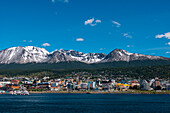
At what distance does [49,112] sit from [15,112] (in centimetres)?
962

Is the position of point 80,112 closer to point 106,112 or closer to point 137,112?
point 106,112

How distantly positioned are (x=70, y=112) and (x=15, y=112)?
15623 mm

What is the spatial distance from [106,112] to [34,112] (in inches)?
796

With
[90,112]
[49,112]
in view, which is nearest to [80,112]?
[90,112]

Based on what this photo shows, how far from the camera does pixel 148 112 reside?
259 feet

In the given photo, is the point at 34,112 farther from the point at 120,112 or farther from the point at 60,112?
the point at 120,112

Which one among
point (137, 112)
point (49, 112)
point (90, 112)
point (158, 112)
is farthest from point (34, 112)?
point (158, 112)

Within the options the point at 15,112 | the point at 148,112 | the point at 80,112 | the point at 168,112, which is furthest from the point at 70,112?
the point at 168,112

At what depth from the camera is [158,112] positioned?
78.8 meters

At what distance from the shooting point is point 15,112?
7919cm

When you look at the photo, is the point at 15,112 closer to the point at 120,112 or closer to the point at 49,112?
the point at 49,112

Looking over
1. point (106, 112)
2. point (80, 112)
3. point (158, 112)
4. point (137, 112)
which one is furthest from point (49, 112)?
point (158, 112)

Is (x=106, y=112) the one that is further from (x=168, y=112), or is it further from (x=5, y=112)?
(x=5, y=112)

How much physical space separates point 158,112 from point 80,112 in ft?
72.2
